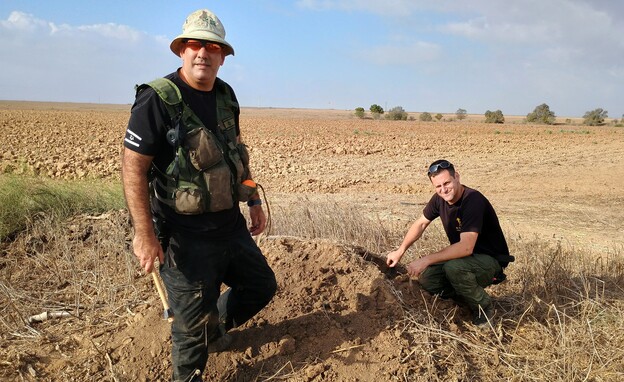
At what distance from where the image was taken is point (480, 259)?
336 centimetres

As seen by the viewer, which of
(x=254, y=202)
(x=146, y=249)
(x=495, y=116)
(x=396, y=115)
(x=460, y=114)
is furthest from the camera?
(x=460, y=114)

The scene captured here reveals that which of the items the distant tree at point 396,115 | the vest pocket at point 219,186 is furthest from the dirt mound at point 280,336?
the distant tree at point 396,115

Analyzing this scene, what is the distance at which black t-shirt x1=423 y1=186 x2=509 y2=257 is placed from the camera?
10.6 feet

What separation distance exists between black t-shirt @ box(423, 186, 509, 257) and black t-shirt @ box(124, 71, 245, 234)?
1578 mm

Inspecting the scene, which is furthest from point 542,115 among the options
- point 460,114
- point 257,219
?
point 257,219

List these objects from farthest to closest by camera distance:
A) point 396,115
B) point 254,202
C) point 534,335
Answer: point 396,115
point 534,335
point 254,202

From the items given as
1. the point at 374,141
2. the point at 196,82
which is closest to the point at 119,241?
the point at 196,82

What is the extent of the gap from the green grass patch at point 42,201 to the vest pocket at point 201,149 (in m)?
3.61

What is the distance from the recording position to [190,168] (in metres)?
2.29

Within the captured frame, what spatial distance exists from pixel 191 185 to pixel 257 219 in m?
0.77

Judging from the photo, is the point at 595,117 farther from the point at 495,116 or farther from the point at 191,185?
the point at 191,185

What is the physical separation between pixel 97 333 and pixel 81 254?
1.57 metres

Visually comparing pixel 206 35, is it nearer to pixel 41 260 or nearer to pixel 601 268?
pixel 41 260

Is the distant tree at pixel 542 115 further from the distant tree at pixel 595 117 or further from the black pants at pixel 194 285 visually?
the black pants at pixel 194 285
